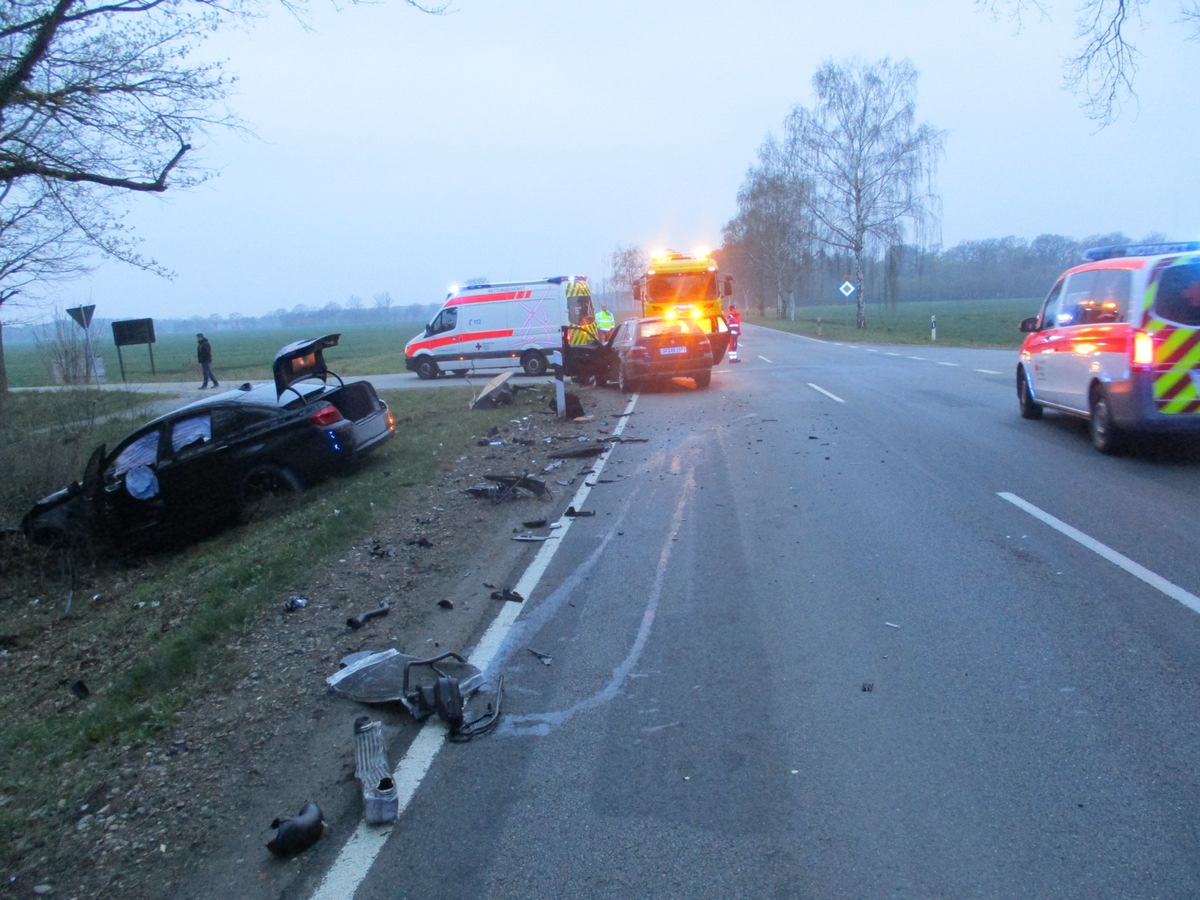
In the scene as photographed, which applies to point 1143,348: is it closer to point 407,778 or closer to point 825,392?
point 407,778

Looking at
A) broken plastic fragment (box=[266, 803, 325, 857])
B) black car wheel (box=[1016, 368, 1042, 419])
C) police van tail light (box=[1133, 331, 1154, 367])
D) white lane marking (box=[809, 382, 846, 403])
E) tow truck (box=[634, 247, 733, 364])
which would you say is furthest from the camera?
tow truck (box=[634, 247, 733, 364])

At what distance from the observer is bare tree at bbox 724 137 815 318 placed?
5797 centimetres

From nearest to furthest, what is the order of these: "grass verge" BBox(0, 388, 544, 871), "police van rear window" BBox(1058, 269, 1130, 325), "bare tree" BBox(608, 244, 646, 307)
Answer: "grass verge" BBox(0, 388, 544, 871) → "police van rear window" BBox(1058, 269, 1130, 325) → "bare tree" BBox(608, 244, 646, 307)

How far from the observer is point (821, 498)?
29.3 feet

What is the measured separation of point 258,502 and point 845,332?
43.3 metres

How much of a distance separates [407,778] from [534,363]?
2398 cm

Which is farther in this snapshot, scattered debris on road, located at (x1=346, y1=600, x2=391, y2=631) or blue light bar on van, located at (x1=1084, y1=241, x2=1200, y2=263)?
blue light bar on van, located at (x1=1084, y1=241, x2=1200, y2=263)

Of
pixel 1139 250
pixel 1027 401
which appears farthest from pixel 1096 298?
pixel 1027 401

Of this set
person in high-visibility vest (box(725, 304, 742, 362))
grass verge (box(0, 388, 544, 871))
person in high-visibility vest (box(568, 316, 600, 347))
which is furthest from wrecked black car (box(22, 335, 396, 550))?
person in high-visibility vest (box(725, 304, 742, 362))

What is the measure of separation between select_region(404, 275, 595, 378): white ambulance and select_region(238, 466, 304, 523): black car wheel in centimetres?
1636

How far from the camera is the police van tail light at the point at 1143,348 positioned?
9.20m

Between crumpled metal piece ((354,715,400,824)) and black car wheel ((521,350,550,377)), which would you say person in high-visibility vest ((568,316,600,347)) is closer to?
black car wheel ((521,350,550,377))

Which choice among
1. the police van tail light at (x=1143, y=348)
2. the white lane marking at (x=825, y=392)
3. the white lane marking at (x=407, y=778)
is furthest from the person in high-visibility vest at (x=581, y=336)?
the white lane marking at (x=407, y=778)

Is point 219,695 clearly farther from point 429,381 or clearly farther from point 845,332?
point 845,332
